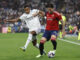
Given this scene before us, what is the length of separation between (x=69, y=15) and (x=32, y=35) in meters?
31.6

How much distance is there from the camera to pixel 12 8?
148 feet

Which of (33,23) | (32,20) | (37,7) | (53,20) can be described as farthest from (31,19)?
(37,7)

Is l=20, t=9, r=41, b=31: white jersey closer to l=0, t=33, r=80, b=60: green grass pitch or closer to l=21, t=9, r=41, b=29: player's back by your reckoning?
l=21, t=9, r=41, b=29: player's back

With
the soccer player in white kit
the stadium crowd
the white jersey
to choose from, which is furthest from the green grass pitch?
the stadium crowd

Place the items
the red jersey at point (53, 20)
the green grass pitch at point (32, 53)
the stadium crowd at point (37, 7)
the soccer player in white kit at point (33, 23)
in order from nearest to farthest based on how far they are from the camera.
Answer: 1. the red jersey at point (53, 20)
2. the green grass pitch at point (32, 53)
3. the soccer player in white kit at point (33, 23)
4. the stadium crowd at point (37, 7)

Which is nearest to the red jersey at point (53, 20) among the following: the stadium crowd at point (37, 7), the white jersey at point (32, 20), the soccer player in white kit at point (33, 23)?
the soccer player in white kit at point (33, 23)

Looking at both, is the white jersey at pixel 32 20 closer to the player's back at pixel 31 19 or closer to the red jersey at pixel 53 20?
the player's back at pixel 31 19

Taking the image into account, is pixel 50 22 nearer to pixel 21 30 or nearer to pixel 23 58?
pixel 23 58

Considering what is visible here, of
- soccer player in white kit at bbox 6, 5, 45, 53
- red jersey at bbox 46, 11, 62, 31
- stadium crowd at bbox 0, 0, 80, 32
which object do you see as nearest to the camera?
red jersey at bbox 46, 11, 62, 31

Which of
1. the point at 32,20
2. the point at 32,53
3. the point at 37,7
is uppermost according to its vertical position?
the point at 32,20

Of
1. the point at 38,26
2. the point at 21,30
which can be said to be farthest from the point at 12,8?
the point at 38,26

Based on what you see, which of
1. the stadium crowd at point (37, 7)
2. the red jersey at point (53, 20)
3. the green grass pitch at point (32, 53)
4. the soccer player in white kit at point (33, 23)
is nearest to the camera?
the red jersey at point (53, 20)

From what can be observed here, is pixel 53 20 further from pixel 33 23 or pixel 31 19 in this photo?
pixel 31 19

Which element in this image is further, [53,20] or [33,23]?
[33,23]
